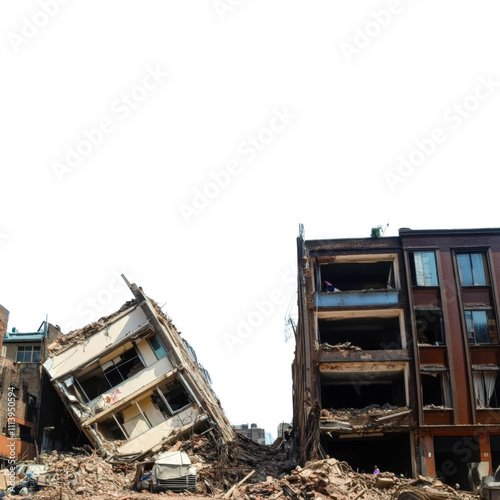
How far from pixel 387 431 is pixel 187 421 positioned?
33.2 ft

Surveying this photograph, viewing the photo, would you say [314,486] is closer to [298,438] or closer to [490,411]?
[490,411]

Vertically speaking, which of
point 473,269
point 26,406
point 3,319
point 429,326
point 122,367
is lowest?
point 26,406

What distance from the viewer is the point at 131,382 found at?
3366 centimetres

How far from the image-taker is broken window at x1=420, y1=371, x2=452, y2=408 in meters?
30.5

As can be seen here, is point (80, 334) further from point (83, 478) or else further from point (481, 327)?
point (481, 327)

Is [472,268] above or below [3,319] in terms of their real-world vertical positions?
above

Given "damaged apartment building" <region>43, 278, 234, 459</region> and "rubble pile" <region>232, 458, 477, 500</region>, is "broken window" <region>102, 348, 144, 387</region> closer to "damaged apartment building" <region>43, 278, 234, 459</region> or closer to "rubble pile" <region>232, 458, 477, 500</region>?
"damaged apartment building" <region>43, 278, 234, 459</region>

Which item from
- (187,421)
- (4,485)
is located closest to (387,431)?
(187,421)

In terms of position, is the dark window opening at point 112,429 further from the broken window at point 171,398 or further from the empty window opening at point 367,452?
the empty window opening at point 367,452

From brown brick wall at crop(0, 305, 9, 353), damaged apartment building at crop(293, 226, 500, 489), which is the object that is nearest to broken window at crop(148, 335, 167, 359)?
damaged apartment building at crop(293, 226, 500, 489)

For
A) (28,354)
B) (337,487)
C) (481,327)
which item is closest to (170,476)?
(337,487)

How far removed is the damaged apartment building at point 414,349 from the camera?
29.9m

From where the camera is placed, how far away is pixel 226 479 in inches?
1090

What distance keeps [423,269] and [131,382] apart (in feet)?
54.2
